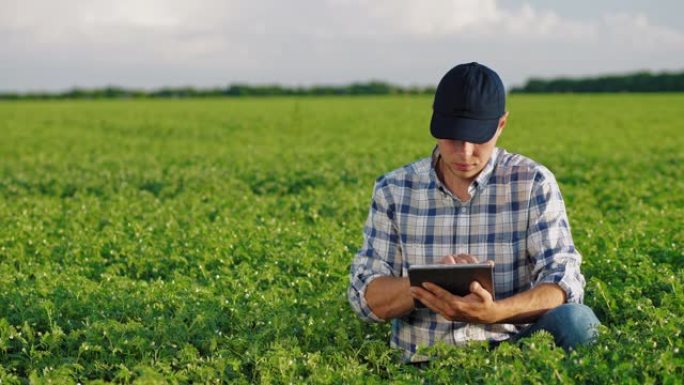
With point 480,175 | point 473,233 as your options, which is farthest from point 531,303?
point 480,175

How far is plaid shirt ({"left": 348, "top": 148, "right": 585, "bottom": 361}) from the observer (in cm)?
552

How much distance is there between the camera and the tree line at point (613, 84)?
82.2 meters

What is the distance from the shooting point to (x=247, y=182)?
17.3m

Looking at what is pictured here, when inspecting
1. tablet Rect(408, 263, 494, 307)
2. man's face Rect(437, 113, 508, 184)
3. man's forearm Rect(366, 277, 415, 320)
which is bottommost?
man's forearm Rect(366, 277, 415, 320)

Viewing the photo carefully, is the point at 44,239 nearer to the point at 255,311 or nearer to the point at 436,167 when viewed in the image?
the point at 255,311

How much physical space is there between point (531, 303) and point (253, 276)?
389 centimetres

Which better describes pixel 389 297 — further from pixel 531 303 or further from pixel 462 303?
pixel 531 303

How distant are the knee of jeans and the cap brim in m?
1.11

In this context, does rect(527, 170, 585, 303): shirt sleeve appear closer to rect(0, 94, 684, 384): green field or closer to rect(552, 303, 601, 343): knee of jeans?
rect(552, 303, 601, 343): knee of jeans

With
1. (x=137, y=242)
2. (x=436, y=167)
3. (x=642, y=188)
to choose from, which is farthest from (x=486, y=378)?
(x=642, y=188)

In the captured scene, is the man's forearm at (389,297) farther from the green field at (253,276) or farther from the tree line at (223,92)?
the tree line at (223,92)

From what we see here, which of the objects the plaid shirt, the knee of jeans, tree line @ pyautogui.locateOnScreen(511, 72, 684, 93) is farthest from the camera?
tree line @ pyautogui.locateOnScreen(511, 72, 684, 93)

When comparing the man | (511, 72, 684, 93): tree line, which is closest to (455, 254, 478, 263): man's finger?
the man

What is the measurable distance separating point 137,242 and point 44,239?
47.7 inches
